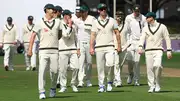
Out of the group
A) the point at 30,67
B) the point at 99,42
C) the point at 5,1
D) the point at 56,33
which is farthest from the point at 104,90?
the point at 5,1

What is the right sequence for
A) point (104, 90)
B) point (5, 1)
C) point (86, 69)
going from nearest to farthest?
point (104, 90) → point (86, 69) → point (5, 1)

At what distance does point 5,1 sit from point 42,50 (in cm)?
2174

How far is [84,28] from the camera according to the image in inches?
837

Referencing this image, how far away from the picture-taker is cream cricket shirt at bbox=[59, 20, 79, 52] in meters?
18.9

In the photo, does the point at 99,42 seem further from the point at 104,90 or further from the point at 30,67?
the point at 30,67

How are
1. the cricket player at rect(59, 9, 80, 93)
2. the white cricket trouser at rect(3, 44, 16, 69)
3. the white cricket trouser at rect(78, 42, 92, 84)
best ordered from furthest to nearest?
the white cricket trouser at rect(3, 44, 16, 69) < the white cricket trouser at rect(78, 42, 92, 84) < the cricket player at rect(59, 9, 80, 93)

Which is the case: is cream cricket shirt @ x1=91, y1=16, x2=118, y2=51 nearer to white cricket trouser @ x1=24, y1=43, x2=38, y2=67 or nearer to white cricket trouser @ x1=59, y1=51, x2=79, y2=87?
white cricket trouser @ x1=59, y1=51, x2=79, y2=87

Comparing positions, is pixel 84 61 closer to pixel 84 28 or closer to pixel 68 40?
pixel 84 28

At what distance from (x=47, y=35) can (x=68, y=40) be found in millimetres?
2237

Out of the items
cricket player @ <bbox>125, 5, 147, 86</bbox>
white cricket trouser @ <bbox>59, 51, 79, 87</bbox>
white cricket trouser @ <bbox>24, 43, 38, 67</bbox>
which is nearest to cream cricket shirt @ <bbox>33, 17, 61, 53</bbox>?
white cricket trouser @ <bbox>59, 51, 79, 87</bbox>

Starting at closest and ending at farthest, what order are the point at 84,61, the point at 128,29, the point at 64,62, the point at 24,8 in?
the point at 64,62, the point at 84,61, the point at 128,29, the point at 24,8

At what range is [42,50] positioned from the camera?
17.0 m

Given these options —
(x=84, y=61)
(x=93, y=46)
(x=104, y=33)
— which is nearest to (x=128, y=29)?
(x=84, y=61)

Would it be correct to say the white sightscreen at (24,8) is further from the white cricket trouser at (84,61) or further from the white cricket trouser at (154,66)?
the white cricket trouser at (154,66)
